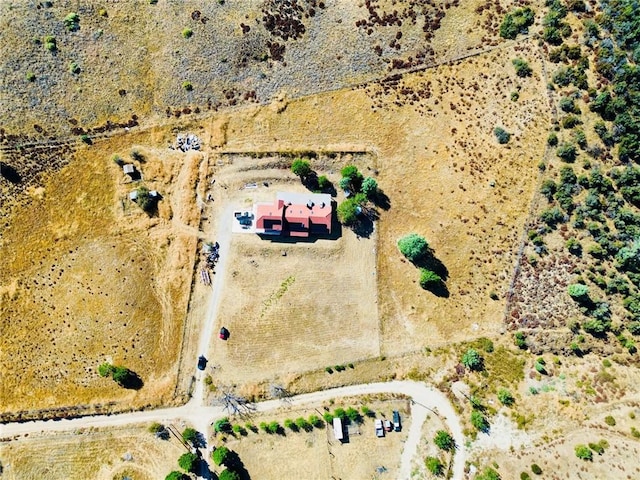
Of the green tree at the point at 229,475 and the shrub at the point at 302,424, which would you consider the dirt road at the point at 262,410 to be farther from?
the green tree at the point at 229,475

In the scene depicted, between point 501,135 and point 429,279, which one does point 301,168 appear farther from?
point 501,135

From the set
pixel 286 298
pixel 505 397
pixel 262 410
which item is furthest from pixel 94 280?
pixel 505 397

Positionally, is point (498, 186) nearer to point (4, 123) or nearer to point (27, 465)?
point (4, 123)

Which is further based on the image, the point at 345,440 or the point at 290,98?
the point at 290,98

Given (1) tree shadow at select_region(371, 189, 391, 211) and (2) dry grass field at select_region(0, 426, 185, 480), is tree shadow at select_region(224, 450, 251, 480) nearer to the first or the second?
(2) dry grass field at select_region(0, 426, 185, 480)

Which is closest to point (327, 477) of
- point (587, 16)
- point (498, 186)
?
point (498, 186)

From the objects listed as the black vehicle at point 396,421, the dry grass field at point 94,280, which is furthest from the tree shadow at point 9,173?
the black vehicle at point 396,421
